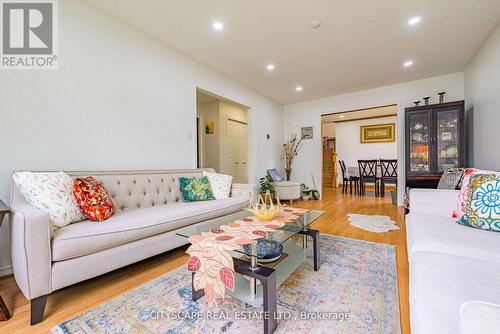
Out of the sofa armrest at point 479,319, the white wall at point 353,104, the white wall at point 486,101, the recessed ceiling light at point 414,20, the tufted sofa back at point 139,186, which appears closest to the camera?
the sofa armrest at point 479,319

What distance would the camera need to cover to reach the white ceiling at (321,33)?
2189 millimetres

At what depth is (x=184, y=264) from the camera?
194 cm

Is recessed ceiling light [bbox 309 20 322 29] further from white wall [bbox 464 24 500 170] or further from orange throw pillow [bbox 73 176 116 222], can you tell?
orange throw pillow [bbox 73 176 116 222]

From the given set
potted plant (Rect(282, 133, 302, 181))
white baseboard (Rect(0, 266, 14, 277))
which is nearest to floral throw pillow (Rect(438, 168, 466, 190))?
potted plant (Rect(282, 133, 302, 181))

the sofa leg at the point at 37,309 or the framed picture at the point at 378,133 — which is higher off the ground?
the framed picture at the point at 378,133

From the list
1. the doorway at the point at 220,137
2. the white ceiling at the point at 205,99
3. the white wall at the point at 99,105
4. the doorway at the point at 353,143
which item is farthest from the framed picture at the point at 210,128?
the doorway at the point at 353,143

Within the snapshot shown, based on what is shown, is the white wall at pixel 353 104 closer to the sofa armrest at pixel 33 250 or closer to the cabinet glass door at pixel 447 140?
the cabinet glass door at pixel 447 140

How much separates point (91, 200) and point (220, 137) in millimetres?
3629

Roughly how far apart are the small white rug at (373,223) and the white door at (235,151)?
285 centimetres

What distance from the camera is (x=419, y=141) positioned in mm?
3777

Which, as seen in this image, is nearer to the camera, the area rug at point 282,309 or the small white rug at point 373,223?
the area rug at point 282,309

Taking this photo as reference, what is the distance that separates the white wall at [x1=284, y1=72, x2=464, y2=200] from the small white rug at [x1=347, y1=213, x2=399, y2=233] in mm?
1477

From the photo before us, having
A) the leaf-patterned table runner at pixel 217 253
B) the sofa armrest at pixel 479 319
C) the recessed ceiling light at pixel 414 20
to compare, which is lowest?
the leaf-patterned table runner at pixel 217 253

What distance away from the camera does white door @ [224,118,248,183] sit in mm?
5320
